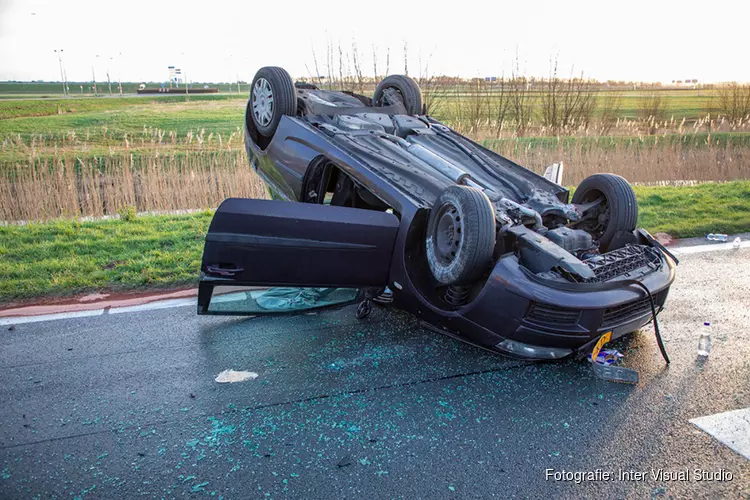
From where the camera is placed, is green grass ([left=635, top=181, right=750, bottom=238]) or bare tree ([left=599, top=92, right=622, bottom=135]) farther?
bare tree ([left=599, top=92, right=622, bottom=135])

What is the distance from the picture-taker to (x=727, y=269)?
5.41m

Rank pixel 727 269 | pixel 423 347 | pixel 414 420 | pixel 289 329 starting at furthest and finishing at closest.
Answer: pixel 727 269 < pixel 289 329 < pixel 423 347 < pixel 414 420

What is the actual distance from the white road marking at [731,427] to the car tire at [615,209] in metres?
1.35

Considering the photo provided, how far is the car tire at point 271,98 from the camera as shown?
195 inches

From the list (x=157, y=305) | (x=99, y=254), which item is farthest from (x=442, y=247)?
(x=99, y=254)

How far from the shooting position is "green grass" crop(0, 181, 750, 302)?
518 cm

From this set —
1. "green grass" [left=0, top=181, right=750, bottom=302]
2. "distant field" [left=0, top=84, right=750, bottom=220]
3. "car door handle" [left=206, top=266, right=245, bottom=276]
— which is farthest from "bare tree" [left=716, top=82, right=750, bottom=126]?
"car door handle" [left=206, top=266, right=245, bottom=276]

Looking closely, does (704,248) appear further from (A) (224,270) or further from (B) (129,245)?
(B) (129,245)

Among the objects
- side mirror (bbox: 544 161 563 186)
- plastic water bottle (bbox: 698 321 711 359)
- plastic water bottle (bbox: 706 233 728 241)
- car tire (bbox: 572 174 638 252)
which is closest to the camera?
plastic water bottle (bbox: 698 321 711 359)

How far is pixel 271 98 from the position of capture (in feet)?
16.5

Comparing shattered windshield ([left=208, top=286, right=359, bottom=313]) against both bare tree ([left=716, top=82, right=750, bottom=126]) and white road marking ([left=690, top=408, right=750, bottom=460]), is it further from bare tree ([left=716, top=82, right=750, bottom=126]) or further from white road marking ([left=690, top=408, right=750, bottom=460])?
bare tree ([left=716, top=82, right=750, bottom=126])

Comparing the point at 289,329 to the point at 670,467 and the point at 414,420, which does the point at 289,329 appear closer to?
the point at 414,420

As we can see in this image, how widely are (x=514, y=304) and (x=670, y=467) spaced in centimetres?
104

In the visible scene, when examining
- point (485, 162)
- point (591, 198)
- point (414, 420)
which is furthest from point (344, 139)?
point (414, 420)
